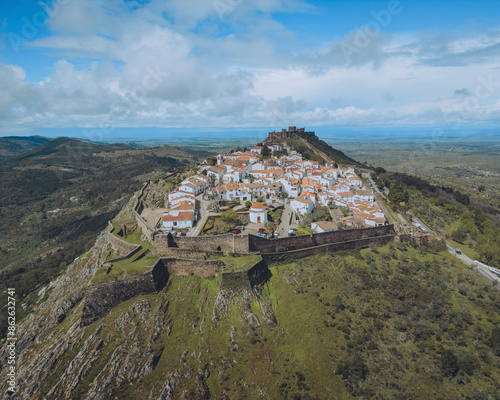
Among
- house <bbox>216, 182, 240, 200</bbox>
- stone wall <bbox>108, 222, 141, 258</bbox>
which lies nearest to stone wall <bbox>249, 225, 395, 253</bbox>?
stone wall <bbox>108, 222, 141, 258</bbox>

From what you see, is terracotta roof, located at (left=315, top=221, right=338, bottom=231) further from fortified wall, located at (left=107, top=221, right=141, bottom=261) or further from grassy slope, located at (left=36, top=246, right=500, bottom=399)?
fortified wall, located at (left=107, top=221, right=141, bottom=261)

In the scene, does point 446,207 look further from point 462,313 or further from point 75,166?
point 75,166

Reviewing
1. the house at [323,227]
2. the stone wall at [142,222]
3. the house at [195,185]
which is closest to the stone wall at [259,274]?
the house at [323,227]

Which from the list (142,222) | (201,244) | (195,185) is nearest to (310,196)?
(195,185)

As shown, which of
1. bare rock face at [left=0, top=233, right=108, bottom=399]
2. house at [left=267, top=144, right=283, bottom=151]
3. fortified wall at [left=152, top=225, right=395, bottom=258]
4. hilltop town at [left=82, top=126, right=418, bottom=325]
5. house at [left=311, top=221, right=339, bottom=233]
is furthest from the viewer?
house at [left=267, top=144, right=283, bottom=151]

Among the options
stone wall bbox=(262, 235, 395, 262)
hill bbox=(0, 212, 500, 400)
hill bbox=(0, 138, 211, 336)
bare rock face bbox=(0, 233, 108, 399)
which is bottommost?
hill bbox=(0, 138, 211, 336)

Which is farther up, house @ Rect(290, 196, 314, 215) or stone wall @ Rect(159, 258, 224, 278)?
house @ Rect(290, 196, 314, 215)

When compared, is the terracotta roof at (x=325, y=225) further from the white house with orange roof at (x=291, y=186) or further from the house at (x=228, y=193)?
the house at (x=228, y=193)

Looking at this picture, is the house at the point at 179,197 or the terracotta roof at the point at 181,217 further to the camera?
the house at the point at 179,197
